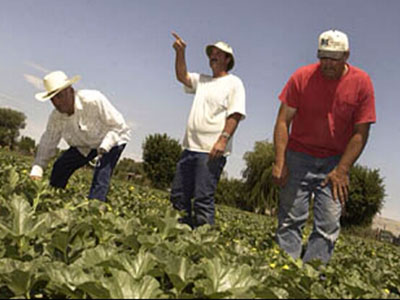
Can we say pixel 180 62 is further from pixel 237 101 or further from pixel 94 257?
pixel 94 257

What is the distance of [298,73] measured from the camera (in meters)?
4.51

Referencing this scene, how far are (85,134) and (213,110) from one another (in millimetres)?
1700

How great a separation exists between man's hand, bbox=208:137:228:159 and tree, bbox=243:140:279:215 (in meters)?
35.9

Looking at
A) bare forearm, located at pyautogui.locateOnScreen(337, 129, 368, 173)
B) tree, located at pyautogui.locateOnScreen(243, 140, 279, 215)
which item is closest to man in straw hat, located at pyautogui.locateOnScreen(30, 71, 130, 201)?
bare forearm, located at pyautogui.locateOnScreen(337, 129, 368, 173)

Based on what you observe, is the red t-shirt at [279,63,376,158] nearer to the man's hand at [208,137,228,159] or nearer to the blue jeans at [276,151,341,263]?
the blue jeans at [276,151,341,263]

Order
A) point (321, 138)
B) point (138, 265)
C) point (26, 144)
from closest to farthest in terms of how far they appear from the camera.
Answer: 1. point (138, 265)
2. point (321, 138)
3. point (26, 144)

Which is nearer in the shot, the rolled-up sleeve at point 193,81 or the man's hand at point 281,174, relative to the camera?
the man's hand at point 281,174

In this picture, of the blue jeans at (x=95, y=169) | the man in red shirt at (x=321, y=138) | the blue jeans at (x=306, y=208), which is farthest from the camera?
the blue jeans at (x=95, y=169)

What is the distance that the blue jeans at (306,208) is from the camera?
436 cm

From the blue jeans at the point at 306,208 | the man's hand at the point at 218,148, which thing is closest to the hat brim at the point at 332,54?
the blue jeans at the point at 306,208

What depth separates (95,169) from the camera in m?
5.77

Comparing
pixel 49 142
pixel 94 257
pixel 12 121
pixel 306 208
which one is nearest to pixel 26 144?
pixel 12 121

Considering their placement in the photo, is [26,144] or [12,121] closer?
[26,144]

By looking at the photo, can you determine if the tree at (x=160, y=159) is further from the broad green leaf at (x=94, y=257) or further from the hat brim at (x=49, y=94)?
the broad green leaf at (x=94, y=257)
